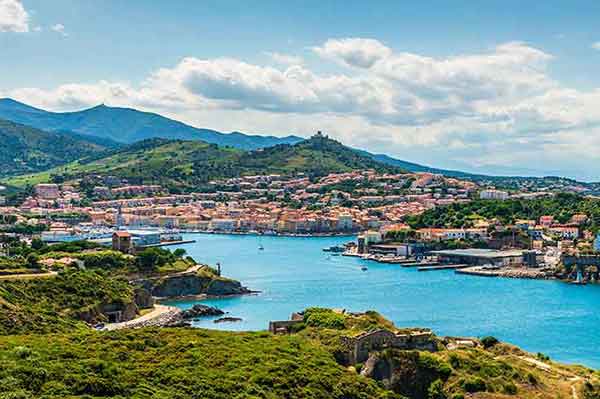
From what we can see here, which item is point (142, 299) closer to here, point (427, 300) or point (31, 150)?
point (427, 300)

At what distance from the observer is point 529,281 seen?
5797 cm

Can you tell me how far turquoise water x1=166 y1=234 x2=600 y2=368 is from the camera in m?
37.3

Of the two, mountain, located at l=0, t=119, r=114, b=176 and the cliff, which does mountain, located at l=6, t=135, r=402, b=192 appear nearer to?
mountain, located at l=0, t=119, r=114, b=176

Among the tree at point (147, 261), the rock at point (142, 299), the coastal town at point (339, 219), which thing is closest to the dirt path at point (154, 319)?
the rock at point (142, 299)

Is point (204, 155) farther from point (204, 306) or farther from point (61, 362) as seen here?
point (61, 362)

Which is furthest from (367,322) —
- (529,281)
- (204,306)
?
(529,281)

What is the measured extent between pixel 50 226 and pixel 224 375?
230 feet

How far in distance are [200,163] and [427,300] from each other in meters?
94.1

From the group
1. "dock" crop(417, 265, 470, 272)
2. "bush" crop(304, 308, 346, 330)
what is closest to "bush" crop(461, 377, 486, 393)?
"bush" crop(304, 308, 346, 330)

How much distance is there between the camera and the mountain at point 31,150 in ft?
555

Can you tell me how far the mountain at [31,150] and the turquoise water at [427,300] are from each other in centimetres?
10705

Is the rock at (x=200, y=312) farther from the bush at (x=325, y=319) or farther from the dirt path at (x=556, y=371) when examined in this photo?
the dirt path at (x=556, y=371)

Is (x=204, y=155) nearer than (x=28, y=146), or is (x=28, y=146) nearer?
(x=204, y=155)

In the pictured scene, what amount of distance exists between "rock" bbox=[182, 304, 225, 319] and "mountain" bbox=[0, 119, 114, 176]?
424 feet
